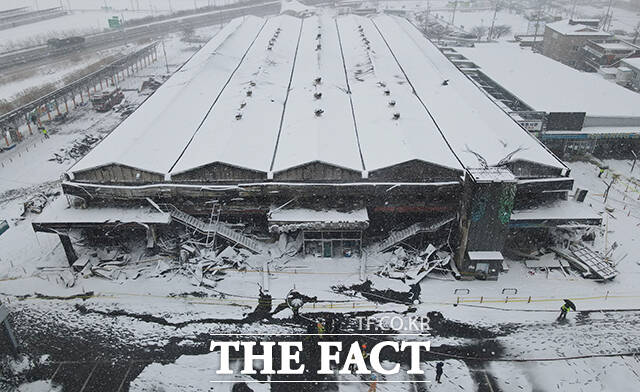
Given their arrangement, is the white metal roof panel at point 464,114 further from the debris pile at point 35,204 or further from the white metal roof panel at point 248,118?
the debris pile at point 35,204

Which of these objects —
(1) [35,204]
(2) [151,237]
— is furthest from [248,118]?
(1) [35,204]

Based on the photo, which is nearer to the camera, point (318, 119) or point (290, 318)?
point (290, 318)

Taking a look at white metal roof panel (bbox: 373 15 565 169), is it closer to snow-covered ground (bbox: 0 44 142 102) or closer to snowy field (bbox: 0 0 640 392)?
snowy field (bbox: 0 0 640 392)

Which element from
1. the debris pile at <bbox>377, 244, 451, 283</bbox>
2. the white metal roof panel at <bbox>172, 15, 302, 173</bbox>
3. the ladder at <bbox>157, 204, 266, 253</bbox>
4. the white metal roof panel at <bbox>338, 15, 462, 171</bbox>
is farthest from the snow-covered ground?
the debris pile at <bbox>377, 244, 451, 283</bbox>

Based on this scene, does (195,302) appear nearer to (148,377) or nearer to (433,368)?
(148,377)

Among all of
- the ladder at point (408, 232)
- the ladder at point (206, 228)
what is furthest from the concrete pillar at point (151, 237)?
the ladder at point (408, 232)

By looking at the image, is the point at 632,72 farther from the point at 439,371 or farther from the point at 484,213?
the point at 439,371
